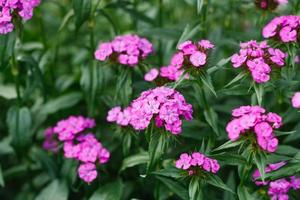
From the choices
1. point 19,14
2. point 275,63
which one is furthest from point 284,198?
point 19,14

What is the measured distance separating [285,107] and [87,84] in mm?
1734

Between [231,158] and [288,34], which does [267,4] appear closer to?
[288,34]

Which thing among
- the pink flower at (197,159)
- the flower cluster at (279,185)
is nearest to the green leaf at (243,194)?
the flower cluster at (279,185)

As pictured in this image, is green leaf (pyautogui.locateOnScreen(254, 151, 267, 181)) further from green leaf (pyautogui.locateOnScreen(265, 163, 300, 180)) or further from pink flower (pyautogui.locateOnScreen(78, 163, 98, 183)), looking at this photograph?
pink flower (pyautogui.locateOnScreen(78, 163, 98, 183))

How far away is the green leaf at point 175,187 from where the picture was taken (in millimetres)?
3621

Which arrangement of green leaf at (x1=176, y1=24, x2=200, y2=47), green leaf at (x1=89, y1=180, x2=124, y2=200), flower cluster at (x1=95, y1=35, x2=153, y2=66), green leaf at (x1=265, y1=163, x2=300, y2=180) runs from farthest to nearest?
green leaf at (x1=176, y1=24, x2=200, y2=47) → green leaf at (x1=89, y1=180, x2=124, y2=200) → flower cluster at (x1=95, y1=35, x2=153, y2=66) → green leaf at (x1=265, y1=163, x2=300, y2=180)

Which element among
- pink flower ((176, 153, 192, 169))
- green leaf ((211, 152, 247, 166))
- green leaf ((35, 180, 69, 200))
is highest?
pink flower ((176, 153, 192, 169))

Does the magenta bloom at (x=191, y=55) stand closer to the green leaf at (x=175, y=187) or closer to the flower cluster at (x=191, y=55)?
the flower cluster at (x=191, y=55)

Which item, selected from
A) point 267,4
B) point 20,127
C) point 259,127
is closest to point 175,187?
point 259,127

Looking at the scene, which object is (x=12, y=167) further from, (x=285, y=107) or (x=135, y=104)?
(x=285, y=107)

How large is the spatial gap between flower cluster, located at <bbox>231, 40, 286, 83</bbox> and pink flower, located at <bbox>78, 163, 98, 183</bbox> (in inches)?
51.4

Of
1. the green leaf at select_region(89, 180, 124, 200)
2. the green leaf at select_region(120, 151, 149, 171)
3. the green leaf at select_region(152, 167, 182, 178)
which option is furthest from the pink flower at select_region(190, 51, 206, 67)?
the green leaf at select_region(89, 180, 124, 200)

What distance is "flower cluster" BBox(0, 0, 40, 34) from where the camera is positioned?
369 cm

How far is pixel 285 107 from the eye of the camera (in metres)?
4.58
